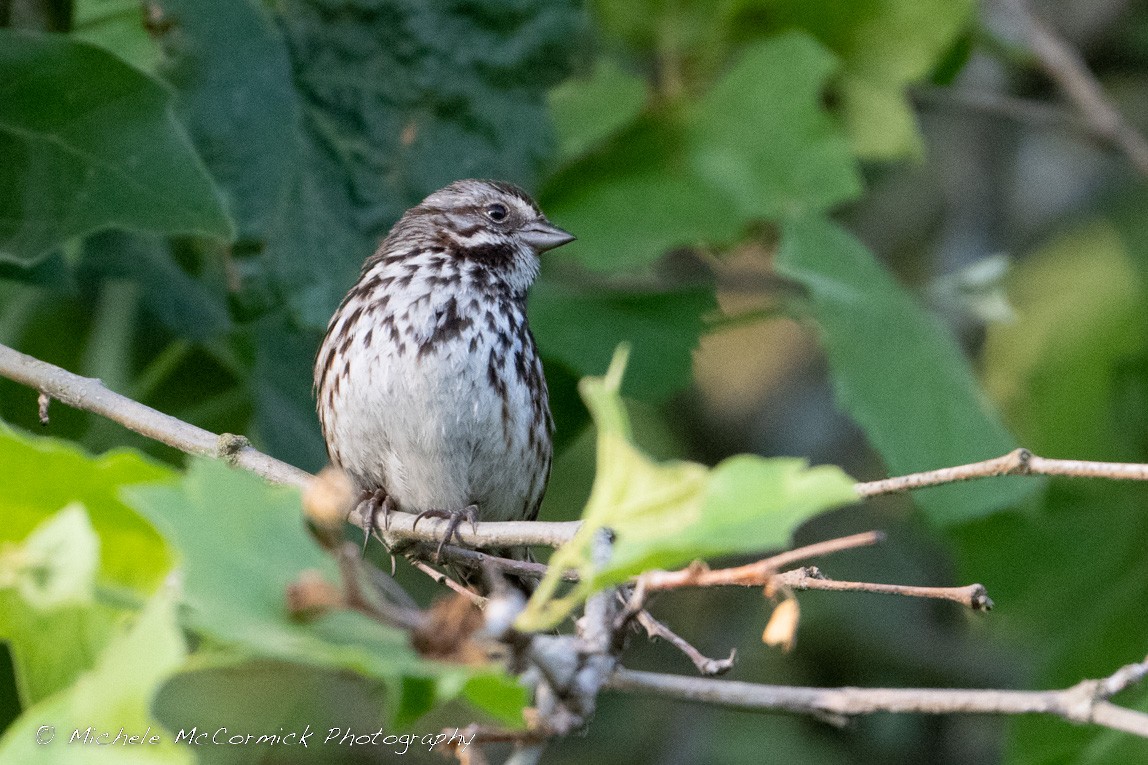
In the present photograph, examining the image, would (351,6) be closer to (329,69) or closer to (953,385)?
(329,69)

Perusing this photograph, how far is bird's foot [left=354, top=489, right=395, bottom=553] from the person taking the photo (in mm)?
3797

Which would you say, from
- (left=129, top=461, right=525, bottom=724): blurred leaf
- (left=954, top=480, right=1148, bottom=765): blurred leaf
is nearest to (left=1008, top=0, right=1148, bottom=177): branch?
(left=954, top=480, right=1148, bottom=765): blurred leaf

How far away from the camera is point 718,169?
457 cm

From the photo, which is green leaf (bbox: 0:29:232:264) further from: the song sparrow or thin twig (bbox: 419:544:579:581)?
the song sparrow

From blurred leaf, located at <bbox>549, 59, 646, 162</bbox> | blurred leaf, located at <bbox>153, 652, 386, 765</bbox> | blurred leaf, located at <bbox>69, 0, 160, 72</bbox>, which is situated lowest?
blurred leaf, located at <bbox>153, 652, 386, 765</bbox>

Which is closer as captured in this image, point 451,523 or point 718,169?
point 451,523

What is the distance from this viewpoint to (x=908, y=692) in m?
1.70

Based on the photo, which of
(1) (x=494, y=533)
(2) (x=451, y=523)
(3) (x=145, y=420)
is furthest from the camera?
(2) (x=451, y=523)

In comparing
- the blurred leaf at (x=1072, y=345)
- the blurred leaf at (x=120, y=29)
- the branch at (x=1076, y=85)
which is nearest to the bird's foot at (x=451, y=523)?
the blurred leaf at (x=120, y=29)

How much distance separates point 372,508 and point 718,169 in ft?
5.18

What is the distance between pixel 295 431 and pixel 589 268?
3.33ft

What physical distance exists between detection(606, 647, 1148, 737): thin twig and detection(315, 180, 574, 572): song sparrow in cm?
210

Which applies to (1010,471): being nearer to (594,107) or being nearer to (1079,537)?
(594,107)

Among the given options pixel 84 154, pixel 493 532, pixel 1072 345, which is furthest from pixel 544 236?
pixel 1072 345
